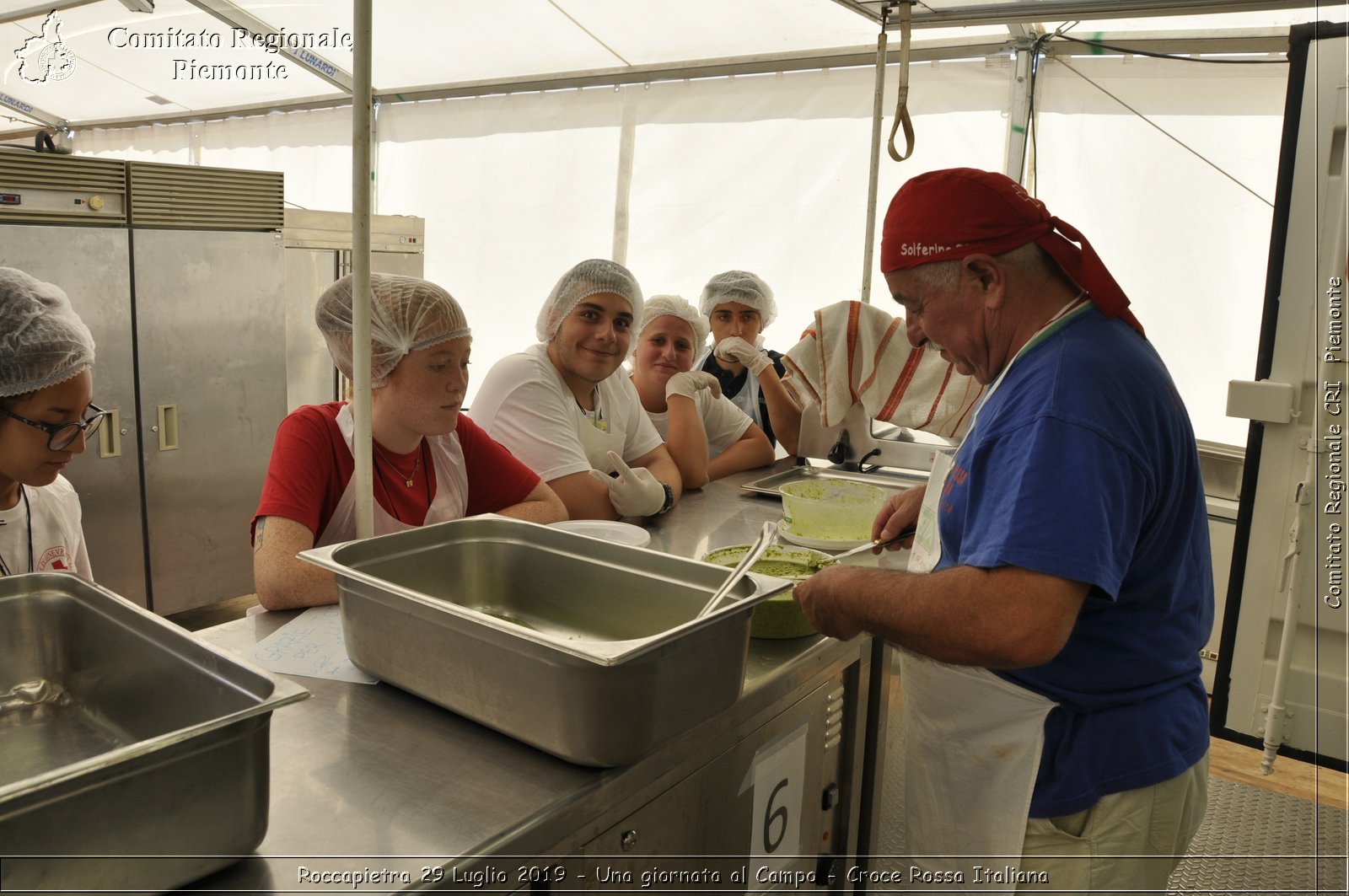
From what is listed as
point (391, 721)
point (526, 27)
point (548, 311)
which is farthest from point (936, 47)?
point (391, 721)

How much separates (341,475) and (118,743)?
0.81 meters

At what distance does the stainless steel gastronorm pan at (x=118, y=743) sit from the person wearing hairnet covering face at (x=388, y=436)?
0.49 metres

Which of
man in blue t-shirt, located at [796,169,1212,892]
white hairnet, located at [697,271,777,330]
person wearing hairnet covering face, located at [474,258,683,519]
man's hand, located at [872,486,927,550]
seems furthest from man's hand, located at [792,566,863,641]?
white hairnet, located at [697,271,777,330]

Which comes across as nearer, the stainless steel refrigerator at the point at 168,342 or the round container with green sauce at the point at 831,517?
the round container with green sauce at the point at 831,517

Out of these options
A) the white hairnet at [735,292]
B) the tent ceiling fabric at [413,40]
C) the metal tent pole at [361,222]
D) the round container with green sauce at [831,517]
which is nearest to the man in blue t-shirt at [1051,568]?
the round container with green sauce at [831,517]

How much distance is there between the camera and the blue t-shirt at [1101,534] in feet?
3.59

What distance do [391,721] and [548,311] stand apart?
1.64 m

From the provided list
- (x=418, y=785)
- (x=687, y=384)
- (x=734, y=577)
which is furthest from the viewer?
(x=687, y=384)

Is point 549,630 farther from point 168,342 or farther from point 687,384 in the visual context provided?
point 168,342

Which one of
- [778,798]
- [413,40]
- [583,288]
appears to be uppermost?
[413,40]

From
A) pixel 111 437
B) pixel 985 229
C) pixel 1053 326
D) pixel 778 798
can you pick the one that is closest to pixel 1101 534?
pixel 1053 326

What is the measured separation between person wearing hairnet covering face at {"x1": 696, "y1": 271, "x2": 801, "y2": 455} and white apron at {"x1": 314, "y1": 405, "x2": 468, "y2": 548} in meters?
1.57

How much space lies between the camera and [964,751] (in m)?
1.46

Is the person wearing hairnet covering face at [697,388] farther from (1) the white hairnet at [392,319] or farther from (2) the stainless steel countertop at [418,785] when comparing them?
(2) the stainless steel countertop at [418,785]
